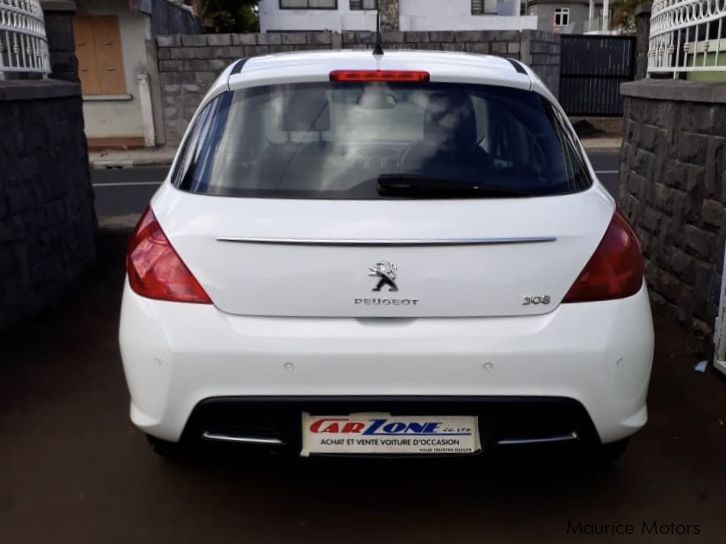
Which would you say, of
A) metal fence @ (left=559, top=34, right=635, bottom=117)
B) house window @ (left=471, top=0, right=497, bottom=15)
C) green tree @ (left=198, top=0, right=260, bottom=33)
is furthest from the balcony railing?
house window @ (left=471, top=0, right=497, bottom=15)

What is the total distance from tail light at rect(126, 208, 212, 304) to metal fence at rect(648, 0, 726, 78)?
3.31 metres

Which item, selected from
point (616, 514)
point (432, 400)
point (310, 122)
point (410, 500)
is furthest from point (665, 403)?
point (310, 122)

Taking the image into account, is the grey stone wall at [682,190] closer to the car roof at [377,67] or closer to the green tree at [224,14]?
the car roof at [377,67]

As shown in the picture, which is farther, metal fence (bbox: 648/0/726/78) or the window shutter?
the window shutter

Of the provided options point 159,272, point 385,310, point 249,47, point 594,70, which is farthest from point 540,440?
point 594,70

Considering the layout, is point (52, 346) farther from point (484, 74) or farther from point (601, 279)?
point (601, 279)

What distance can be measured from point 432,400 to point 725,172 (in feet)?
8.49

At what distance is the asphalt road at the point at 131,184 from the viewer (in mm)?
9906

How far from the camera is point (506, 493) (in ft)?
9.93

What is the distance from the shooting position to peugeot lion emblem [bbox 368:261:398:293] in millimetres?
2441

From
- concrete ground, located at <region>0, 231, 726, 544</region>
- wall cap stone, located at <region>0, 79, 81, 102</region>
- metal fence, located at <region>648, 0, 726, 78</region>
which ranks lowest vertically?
concrete ground, located at <region>0, 231, 726, 544</region>

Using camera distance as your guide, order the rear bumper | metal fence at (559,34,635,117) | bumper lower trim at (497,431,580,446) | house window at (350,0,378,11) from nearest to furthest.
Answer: the rear bumper, bumper lower trim at (497,431,580,446), metal fence at (559,34,635,117), house window at (350,0,378,11)

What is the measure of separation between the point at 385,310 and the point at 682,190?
305 centimetres

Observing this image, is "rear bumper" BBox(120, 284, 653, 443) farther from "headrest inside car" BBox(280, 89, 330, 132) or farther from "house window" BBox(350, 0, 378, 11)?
"house window" BBox(350, 0, 378, 11)
